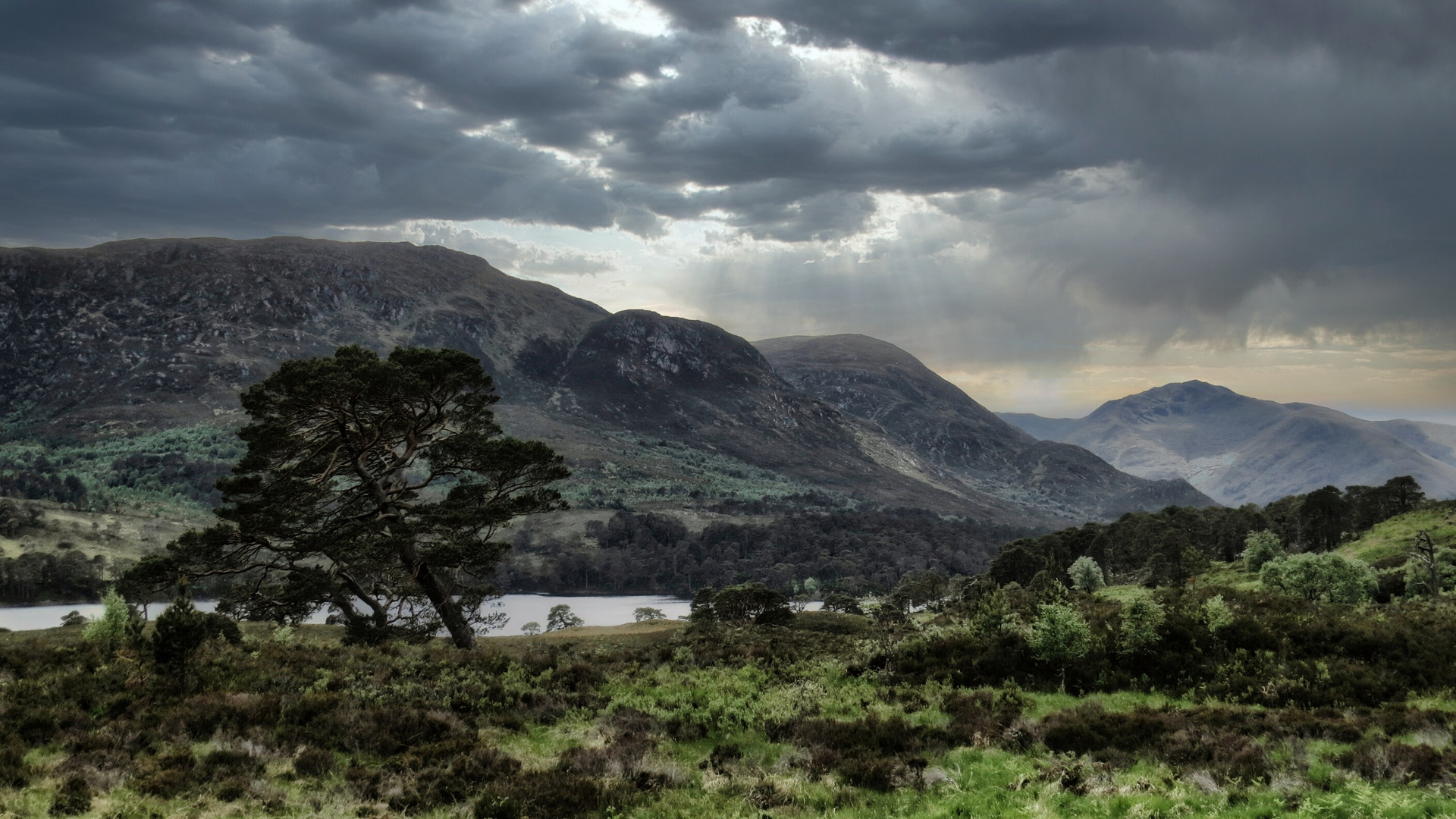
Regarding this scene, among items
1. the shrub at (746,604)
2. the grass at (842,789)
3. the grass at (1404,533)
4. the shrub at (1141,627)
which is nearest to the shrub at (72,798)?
the grass at (842,789)

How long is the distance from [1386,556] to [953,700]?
76238 mm

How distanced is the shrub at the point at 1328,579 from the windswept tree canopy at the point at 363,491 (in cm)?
4597

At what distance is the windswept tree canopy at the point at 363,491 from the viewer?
32.1 m

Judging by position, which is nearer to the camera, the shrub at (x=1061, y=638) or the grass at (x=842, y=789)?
the grass at (x=842, y=789)

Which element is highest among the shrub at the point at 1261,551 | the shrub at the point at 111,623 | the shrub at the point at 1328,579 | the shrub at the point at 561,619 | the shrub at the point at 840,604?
the shrub at the point at 111,623

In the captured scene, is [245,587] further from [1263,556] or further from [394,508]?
[1263,556]

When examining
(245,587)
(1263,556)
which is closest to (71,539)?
(245,587)

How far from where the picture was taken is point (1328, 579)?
47.6 meters

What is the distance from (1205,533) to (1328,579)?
261 feet

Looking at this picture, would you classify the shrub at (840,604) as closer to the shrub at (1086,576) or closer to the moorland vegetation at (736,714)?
the shrub at (1086,576)

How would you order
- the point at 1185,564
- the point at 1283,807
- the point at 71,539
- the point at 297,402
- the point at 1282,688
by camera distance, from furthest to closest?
1. the point at 71,539
2. the point at 1185,564
3. the point at 297,402
4. the point at 1282,688
5. the point at 1283,807

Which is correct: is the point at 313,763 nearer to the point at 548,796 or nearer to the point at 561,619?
the point at 548,796

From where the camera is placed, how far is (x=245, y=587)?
120 ft

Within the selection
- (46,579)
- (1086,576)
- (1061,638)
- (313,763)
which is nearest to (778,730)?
(1061,638)
